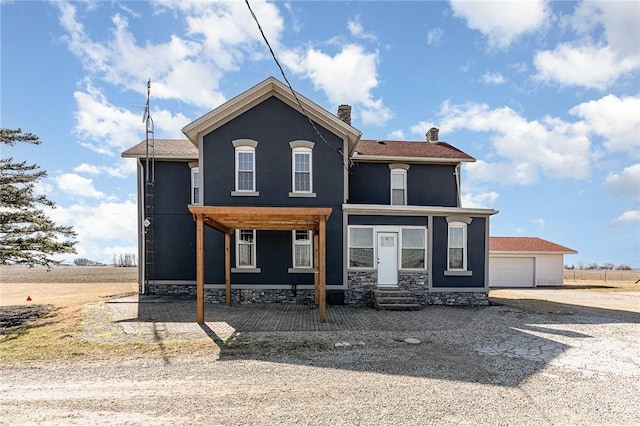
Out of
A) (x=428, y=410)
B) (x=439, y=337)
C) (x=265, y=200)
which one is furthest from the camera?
(x=265, y=200)

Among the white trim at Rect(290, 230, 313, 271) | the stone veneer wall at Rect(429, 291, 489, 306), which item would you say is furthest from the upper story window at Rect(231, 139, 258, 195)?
the stone veneer wall at Rect(429, 291, 489, 306)

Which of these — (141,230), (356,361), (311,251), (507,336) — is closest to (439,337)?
(507,336)

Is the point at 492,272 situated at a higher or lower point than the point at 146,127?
lower

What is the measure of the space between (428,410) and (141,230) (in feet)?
50.7

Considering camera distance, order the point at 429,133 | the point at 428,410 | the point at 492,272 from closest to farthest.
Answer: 1. the point at 428,410
2. the point at 429,133
3. the point at 492,272

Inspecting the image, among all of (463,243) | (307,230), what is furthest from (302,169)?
(463,243)

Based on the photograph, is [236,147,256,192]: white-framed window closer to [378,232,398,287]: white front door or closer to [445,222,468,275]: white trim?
[378,232,398,287]: white front door

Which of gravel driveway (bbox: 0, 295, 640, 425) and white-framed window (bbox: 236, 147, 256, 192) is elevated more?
white-framed window (bbox: 236, 147, 256, 192)

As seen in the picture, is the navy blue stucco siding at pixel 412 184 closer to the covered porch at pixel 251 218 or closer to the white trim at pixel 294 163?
the white trim at pixel 294 163

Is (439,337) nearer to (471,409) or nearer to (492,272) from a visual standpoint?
(471,409)

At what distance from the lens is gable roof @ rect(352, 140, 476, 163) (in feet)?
55.8

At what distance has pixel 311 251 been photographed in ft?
47.5

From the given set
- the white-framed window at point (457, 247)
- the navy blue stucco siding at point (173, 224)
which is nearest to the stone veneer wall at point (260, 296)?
the navy blue stucco siding at point (173, 224)

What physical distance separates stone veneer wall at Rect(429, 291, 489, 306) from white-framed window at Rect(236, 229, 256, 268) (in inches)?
288
